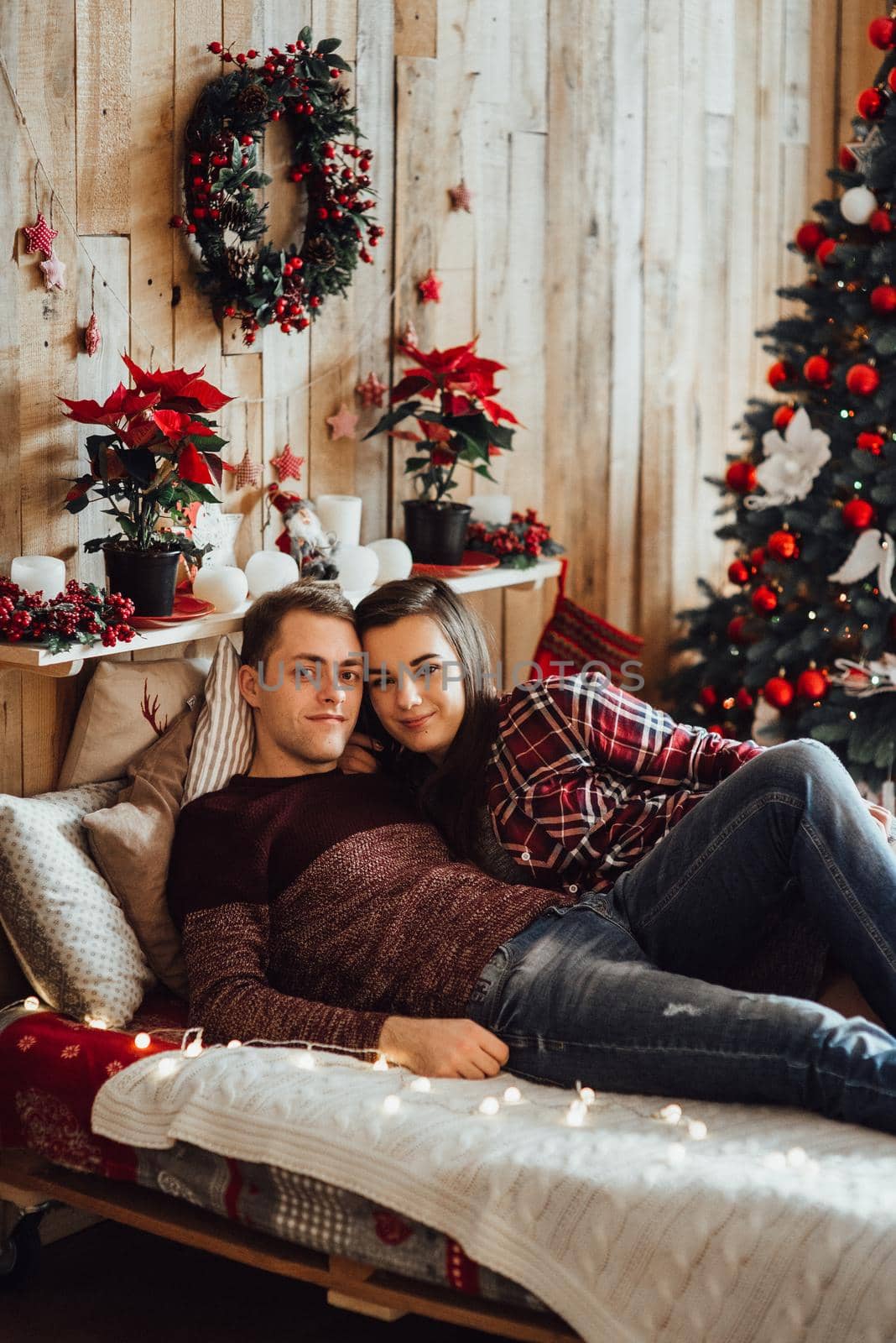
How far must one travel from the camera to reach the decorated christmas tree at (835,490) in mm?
3146

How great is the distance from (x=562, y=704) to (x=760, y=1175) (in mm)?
945

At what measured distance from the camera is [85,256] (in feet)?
7.97

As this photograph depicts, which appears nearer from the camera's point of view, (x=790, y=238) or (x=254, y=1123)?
(x=254, y=1123)

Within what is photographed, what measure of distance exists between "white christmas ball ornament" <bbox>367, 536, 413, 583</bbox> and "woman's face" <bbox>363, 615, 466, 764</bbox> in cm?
46

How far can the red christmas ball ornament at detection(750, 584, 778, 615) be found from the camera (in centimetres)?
336

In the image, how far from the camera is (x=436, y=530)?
296cm

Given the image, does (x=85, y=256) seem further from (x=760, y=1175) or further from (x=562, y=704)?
(x=760, y=1175)

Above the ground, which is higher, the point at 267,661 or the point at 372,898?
the point at 267,661

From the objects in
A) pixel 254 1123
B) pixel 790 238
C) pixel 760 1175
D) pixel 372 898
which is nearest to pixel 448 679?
pixel 372 898

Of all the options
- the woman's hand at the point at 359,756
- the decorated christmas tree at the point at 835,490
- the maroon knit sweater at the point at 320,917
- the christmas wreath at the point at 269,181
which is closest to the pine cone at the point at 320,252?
the christmas wreath at the point at 269,181

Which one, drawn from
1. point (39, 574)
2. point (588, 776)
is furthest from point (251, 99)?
point (588, 776)

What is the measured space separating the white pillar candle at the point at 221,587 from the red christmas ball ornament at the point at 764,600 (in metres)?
1.37

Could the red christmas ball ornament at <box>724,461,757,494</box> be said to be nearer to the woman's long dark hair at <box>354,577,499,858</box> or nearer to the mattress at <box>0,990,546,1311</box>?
the woman's long dark hair at <box>354,577,499,858</box>

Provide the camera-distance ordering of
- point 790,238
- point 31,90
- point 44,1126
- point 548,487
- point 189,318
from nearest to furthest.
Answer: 1. point 44,1126
2. point 31,90
3. point 189,318
4. point 548,487
5. point 790,238
